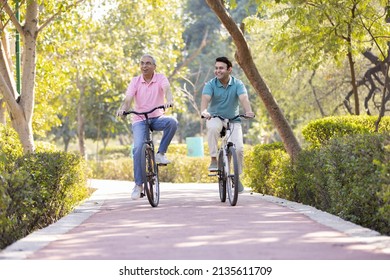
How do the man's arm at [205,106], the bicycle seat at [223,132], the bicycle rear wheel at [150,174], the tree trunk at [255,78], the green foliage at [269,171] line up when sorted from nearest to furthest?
1. the bicycle rear wheel at [150,174]
2. the man's arm at [205,106]
3. the bicycle seat at [223,132]
4. the green foliage at [269,171]
5. the tree trunk at [255,78]

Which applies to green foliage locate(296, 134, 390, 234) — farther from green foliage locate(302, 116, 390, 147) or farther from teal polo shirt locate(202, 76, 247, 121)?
green foliage locate(302, 116, 390, 147)

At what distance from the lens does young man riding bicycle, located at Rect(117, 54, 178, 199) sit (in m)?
11.7

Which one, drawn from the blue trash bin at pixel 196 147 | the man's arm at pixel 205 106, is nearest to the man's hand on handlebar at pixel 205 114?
the man's arm at pixel 205 106

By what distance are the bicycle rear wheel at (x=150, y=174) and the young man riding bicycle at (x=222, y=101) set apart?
0.83 metres

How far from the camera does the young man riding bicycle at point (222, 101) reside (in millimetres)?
11773

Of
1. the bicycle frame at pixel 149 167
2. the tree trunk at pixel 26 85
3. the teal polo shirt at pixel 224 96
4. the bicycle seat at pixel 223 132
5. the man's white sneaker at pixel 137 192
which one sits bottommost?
the man's white sneaker at pixel 137 192

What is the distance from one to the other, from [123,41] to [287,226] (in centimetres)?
2861

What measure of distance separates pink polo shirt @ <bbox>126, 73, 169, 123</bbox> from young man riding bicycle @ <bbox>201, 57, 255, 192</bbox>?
1.96 ft

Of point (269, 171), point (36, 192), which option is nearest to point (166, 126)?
point (36, 192)

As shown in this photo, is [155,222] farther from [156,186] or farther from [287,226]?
[156,186]

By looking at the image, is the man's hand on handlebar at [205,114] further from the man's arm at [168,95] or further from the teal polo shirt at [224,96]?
the teal polo shirt at [224,96]

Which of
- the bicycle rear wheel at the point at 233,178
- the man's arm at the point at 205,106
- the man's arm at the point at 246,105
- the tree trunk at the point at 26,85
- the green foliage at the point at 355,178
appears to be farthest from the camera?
the tree trunk at the point at 26,85

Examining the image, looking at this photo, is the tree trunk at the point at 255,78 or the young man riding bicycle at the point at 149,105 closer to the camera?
the young man riding bicycle at the point at 149,105

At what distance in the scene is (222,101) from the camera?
12070 millimetres
